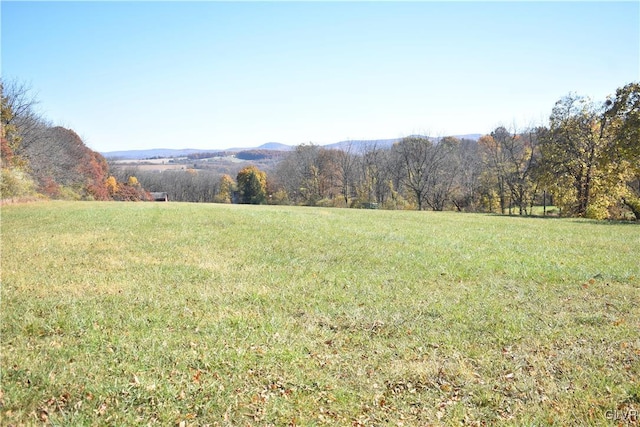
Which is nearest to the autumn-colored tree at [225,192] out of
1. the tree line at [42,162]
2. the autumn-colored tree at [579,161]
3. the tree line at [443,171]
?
the tree line at [443,171]

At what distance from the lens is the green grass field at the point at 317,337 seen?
4293mm

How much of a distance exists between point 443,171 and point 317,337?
51.4 meters

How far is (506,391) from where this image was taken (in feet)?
15.1

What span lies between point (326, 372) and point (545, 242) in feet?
41.4

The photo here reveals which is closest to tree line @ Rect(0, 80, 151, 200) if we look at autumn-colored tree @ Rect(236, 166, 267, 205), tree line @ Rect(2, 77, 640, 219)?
tree line @ Rect(2, 77, 640, 219)

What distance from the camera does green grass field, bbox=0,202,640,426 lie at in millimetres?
4293

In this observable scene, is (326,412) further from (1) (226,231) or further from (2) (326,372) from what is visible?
(1) (226,231)

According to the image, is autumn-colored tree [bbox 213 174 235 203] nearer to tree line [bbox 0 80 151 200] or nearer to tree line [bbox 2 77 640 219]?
tree line [bbox 2 77 640 219]

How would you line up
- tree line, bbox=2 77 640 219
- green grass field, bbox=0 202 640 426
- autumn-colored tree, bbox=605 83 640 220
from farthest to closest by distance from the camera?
tree line, bbox=2 77 640 219 < autumn-colored tree, bbox=605 83 640 220 < green grass field, bbox=0 202 640 426

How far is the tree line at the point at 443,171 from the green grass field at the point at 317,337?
70.7ft

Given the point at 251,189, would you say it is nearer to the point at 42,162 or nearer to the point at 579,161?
the point at 42,162

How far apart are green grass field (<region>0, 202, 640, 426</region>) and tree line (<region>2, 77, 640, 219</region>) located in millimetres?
21550

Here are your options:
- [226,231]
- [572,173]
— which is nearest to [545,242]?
[226,231]

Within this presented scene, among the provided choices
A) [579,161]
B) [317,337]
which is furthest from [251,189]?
[317,337]
